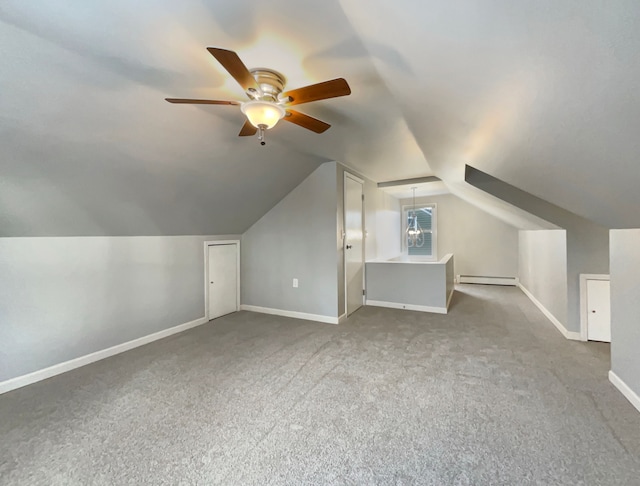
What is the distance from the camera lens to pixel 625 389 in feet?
6.81

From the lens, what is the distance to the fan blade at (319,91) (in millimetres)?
1493

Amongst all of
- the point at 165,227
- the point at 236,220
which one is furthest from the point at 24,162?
the point at 236,220

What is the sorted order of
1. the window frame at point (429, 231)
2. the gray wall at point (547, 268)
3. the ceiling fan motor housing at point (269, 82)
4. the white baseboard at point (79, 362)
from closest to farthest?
1. the ceiling fan motor housing at point (269, 82)
2. the white baseboard at point (79, 362)
3. the gray wall at point (547, 268)
4. the window frame at point (429, 231)

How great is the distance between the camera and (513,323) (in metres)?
3.77

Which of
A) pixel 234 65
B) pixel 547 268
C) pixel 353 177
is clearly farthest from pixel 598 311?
pixel 234 65

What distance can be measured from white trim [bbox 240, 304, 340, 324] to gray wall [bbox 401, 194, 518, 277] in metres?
4.56

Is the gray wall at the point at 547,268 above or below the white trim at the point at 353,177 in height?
below

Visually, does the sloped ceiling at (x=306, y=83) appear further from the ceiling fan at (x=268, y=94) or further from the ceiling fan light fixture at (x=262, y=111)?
the ceiling fan light fixture at (x=262, y=111)

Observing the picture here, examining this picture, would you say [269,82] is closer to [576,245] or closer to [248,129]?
[248,129]

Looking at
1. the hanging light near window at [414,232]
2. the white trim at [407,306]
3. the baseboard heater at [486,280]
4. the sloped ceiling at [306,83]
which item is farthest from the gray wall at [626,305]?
the hanging light near window at [414,232]

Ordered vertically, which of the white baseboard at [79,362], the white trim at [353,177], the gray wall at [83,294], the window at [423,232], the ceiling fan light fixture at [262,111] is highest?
the white trim at [353,177]

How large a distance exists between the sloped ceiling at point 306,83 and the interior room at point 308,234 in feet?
0.04

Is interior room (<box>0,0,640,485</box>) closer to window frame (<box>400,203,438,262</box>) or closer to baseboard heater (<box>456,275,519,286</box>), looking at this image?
baseboard heater (<box>456,275,519,286</box>)

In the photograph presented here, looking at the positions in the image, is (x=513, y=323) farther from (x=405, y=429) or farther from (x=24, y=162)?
(x=24, y=162)
